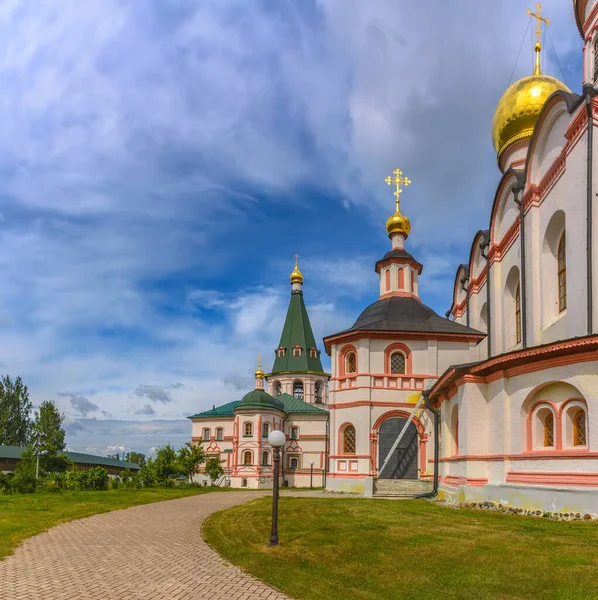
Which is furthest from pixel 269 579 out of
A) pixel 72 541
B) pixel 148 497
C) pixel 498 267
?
pixel 498 267

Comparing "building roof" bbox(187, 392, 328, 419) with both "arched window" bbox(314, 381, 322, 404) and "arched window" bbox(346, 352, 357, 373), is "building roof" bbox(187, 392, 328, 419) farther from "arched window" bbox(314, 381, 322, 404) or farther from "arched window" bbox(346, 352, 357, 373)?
"arched window" bbox(346, 352, 357, 373)

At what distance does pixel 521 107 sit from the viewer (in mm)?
23188

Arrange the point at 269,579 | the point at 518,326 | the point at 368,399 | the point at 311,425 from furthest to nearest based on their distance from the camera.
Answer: the point at 311,425
the point at 368,399
the point at 518,326
the point at 269,579

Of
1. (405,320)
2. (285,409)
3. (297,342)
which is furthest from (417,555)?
(297,342)

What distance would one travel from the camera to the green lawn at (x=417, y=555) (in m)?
6.44

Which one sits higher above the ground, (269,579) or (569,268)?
(569,268)

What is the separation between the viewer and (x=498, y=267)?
21.2 metres

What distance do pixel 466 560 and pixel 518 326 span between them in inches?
518

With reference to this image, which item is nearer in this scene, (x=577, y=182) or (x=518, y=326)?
(x=577, y=182)

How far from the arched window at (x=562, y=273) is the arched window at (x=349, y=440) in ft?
35.6

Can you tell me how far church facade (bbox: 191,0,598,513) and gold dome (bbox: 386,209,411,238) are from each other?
74 millimetres

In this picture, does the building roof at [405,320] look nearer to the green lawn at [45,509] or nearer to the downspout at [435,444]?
the downspout at [435,444]

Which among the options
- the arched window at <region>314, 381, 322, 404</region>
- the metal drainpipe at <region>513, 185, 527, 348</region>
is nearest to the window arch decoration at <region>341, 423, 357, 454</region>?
the metal drainpipe at <region>513, 185, 527, 348</region>

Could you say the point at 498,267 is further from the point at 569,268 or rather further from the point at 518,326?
the point at 569,268
